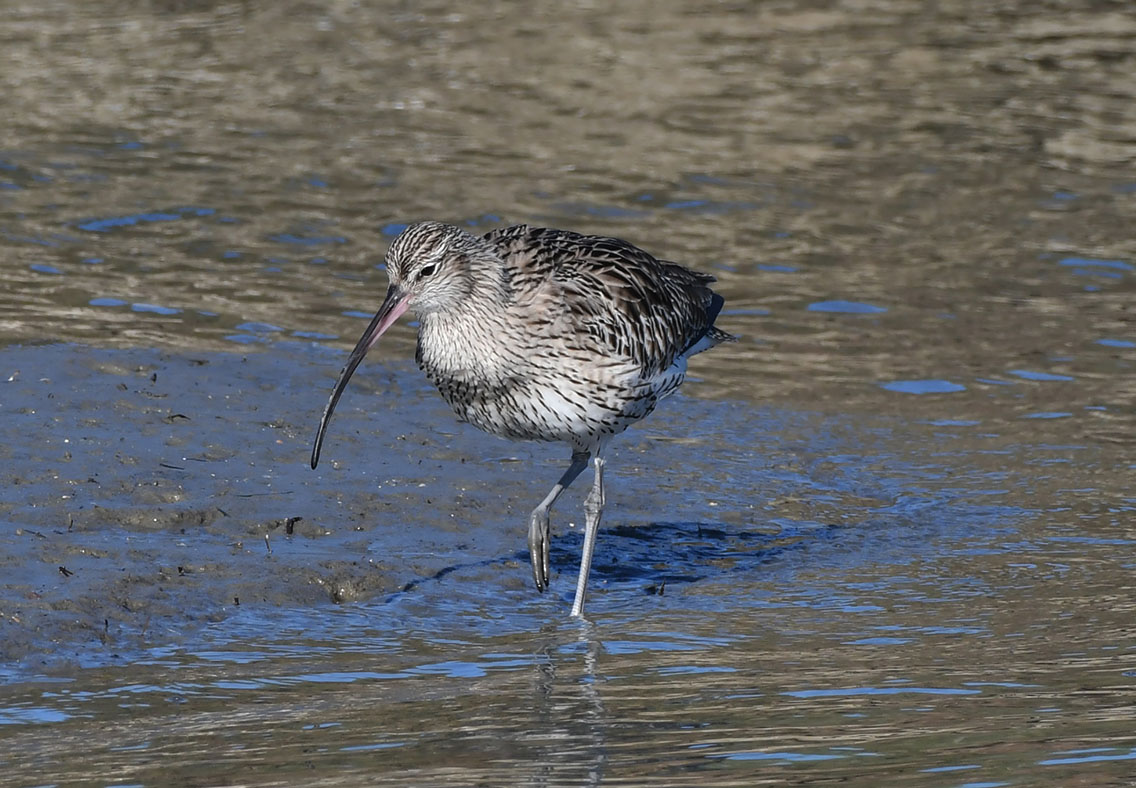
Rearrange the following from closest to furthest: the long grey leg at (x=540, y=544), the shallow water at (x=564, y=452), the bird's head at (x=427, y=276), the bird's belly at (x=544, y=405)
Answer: the shallow water at (x=564, y=452), the bird's head at (x=427, y=276), the bird's belly at (x=544, y=405), the long grey leg at (x=540, y=544)

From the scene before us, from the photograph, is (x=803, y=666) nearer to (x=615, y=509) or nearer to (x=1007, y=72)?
(x=615, y=509)

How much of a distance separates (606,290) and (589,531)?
3.25ft

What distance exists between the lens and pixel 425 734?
5730 millimetres

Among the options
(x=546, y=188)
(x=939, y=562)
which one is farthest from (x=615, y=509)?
(x=546, y=188)

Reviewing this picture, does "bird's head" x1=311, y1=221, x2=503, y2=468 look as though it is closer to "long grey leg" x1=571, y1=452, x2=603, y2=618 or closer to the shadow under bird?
the shadow under bird

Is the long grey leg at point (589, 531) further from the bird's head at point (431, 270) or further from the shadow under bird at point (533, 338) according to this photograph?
the bird's head at point (431, 270)

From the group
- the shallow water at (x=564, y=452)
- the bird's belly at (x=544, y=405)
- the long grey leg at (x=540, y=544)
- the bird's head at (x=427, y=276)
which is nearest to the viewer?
the shallow water at (x=564, y=452)

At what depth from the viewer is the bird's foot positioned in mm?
7492

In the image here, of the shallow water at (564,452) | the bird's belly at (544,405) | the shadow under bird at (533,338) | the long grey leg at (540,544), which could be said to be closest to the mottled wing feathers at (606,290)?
the shadow under bird at (533,338)

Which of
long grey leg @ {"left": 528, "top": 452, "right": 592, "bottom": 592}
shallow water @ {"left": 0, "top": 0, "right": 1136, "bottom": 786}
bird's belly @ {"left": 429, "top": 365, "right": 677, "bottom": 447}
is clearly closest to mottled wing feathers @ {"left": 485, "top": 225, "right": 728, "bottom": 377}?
bird's belly @ {"left": 429, "top": 365, "right": 677, "bottom": 447}

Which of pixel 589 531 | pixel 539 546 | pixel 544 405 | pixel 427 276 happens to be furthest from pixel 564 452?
pixel 427 276

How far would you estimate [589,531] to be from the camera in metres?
7.66

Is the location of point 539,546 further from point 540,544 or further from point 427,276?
point 427,276

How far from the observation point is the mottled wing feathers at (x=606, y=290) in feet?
24.6
